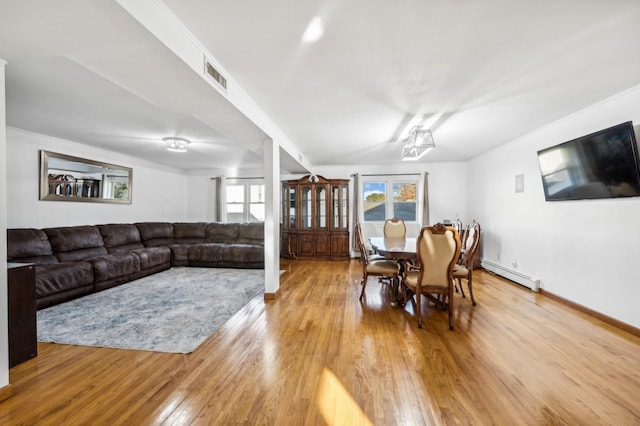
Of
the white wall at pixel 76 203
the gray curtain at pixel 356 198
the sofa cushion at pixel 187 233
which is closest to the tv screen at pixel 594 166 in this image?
the gray curtain at pixel 356 198

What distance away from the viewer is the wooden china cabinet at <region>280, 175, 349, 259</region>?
629cm

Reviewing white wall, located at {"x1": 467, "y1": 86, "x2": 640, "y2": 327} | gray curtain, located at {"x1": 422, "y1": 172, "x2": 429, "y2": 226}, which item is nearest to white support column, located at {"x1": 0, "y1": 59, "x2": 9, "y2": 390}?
white wall, located at {"x1": 467, "y1": 86, "x2": 640, "y2": 327}

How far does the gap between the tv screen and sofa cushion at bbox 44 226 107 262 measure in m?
6.90

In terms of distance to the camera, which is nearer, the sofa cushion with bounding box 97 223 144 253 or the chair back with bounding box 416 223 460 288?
the chair back with bounding box 416 223 460 288

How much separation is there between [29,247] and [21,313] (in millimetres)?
2239

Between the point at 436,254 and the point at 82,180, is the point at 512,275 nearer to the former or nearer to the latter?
the point at 436,254

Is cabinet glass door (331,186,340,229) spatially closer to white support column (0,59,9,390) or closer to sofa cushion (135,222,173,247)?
sofa cushion (135,222,173,247)

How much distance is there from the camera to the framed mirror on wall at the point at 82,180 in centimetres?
401

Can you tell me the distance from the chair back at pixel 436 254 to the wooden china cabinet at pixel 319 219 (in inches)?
143

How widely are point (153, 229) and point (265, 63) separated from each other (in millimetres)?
5063

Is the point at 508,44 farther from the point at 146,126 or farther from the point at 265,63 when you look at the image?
the point at 146,126

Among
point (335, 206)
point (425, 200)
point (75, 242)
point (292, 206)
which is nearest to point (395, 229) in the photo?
point (425, 200)

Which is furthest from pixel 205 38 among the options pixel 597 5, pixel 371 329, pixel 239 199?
pixel 239 199

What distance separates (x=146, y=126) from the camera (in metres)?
3.61
